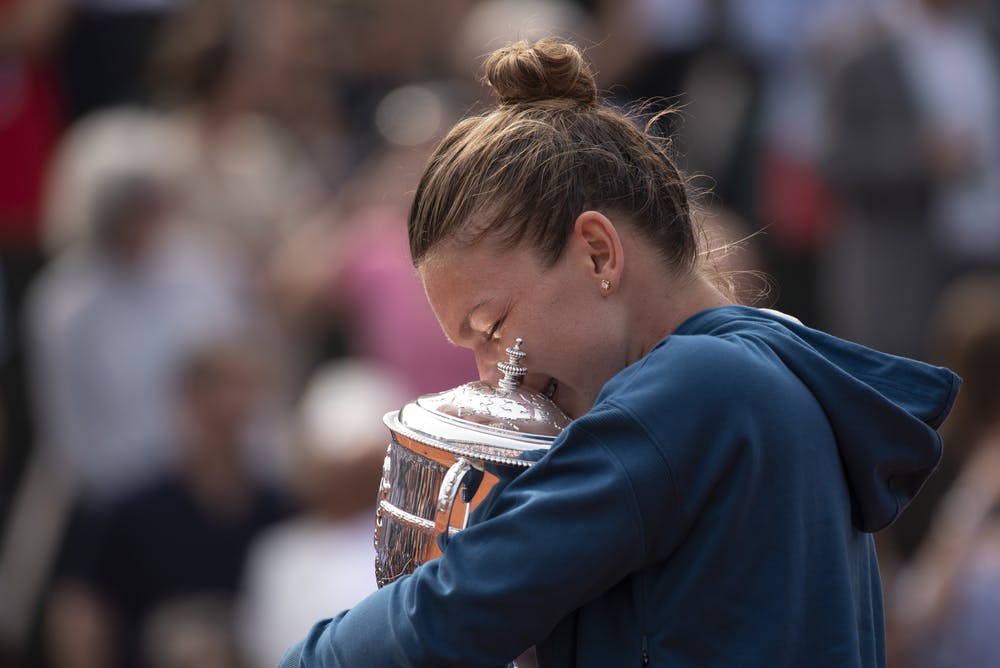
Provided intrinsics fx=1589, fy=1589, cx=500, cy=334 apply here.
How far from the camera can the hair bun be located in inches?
79.5

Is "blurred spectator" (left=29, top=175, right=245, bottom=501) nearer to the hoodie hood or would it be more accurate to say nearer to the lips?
the lips

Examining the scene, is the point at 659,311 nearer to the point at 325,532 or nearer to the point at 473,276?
the point at 473,276

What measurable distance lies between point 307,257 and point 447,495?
4.12m

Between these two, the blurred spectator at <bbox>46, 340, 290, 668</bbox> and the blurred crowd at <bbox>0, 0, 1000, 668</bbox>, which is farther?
the blurred spectator at <bbox>46, 340, 290, 668</bbox>

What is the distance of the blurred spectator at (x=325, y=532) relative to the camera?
16.0 ft

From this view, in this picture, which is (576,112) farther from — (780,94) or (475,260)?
(780,94)

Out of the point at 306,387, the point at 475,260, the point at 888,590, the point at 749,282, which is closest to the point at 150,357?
the point at 306,387

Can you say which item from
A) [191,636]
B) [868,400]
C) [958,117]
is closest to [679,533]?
[868,400]

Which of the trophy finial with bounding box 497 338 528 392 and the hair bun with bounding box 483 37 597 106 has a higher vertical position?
the hair bun with bounding box 483 37 597 106

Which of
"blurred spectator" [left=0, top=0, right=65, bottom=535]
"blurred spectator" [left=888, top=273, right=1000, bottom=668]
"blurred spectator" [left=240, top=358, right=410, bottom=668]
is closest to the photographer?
"blurred spectator" [left=888, top=273, right=1000, bottom=668]

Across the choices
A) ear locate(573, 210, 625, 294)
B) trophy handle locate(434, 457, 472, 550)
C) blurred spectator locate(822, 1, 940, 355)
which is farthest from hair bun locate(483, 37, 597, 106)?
blurred spectator locate(822, 1, 940, 355)

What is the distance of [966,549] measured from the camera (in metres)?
4.41

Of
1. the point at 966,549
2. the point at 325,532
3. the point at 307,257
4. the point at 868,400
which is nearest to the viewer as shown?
the point at 868,400

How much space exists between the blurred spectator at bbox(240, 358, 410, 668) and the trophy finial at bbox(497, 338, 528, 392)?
2.82m
